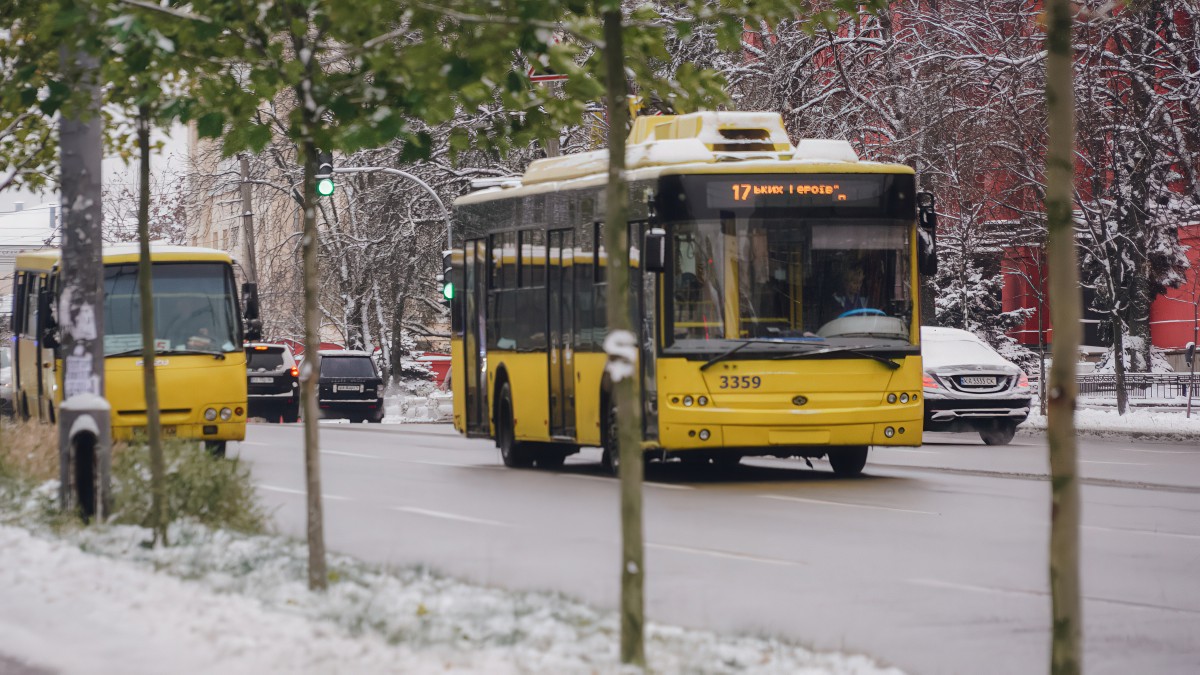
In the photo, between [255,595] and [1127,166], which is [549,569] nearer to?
[255,595]

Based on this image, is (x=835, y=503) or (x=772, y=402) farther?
(x=772, y=402)

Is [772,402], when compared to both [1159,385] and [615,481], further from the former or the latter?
[1159,385]

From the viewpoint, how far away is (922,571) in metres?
11.7

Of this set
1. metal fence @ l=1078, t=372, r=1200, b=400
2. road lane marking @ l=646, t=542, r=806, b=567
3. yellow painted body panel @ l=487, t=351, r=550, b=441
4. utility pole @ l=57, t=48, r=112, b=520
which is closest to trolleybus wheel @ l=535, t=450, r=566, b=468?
yellow painted body panel @ l=487, t=351, r=550, b=441

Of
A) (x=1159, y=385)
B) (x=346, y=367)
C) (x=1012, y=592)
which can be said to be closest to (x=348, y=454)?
(x=1012, y=592)

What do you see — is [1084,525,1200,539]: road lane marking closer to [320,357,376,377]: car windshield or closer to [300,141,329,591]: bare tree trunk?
[300,141,329,591]: bare tree trunk

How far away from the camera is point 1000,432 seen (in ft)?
98.2

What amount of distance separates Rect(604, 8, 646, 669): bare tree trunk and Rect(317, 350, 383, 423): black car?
34961 mm

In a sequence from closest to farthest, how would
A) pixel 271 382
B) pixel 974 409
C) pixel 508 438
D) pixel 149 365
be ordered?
pixel 149 365 → pixel 508 438 → pixel 974 409 → pixel 271 382

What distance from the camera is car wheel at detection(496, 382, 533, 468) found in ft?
73.5

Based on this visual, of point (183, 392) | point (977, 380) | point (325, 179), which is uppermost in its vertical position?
point (325, 179)

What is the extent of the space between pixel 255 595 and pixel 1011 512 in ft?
28.0

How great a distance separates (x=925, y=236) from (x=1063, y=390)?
13.0m

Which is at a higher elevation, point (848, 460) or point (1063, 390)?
point (1063, 390)
